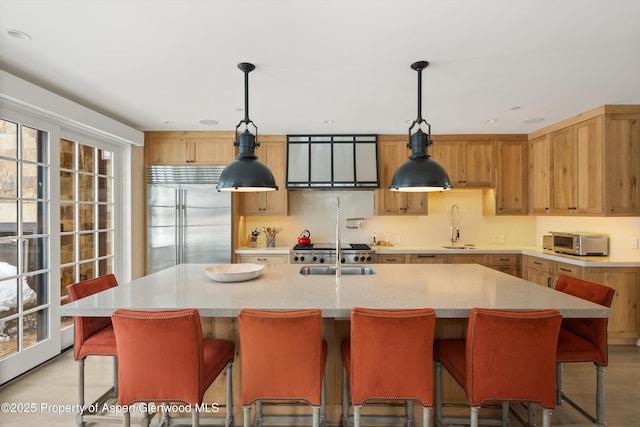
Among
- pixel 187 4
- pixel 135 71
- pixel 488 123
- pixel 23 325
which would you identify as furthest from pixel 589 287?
pixel 23 325

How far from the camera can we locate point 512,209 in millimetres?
4672

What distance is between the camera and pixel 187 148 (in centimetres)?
451

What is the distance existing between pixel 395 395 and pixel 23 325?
3.22 m

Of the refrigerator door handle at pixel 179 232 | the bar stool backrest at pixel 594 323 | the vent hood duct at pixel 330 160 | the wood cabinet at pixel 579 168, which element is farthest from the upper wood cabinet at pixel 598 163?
the refrigerator door handle at pixel 179 232

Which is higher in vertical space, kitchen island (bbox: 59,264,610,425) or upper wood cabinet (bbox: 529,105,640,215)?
upper wood cabinet (bbox: 529,105,640,215)

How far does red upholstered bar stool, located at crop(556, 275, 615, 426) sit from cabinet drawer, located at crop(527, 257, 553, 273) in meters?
2.00

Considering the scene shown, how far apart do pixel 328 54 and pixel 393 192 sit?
106 inches

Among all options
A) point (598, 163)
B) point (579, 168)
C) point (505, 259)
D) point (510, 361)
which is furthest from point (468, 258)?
point (510, 361)

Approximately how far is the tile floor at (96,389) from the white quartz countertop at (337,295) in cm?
92

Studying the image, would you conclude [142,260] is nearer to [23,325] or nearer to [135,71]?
[23,325]

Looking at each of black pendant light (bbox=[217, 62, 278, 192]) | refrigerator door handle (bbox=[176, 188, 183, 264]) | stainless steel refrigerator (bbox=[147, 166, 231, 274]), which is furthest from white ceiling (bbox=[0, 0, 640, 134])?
refrigerator door handle (bbox=[176, 188, 183, 264])

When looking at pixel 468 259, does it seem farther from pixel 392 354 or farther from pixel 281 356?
pixel 281 356

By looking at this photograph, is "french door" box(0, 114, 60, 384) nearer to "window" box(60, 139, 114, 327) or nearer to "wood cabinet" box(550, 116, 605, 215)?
"window" box(60, 139, 114, 327)

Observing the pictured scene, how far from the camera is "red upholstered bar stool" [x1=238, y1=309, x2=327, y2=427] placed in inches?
61.6
